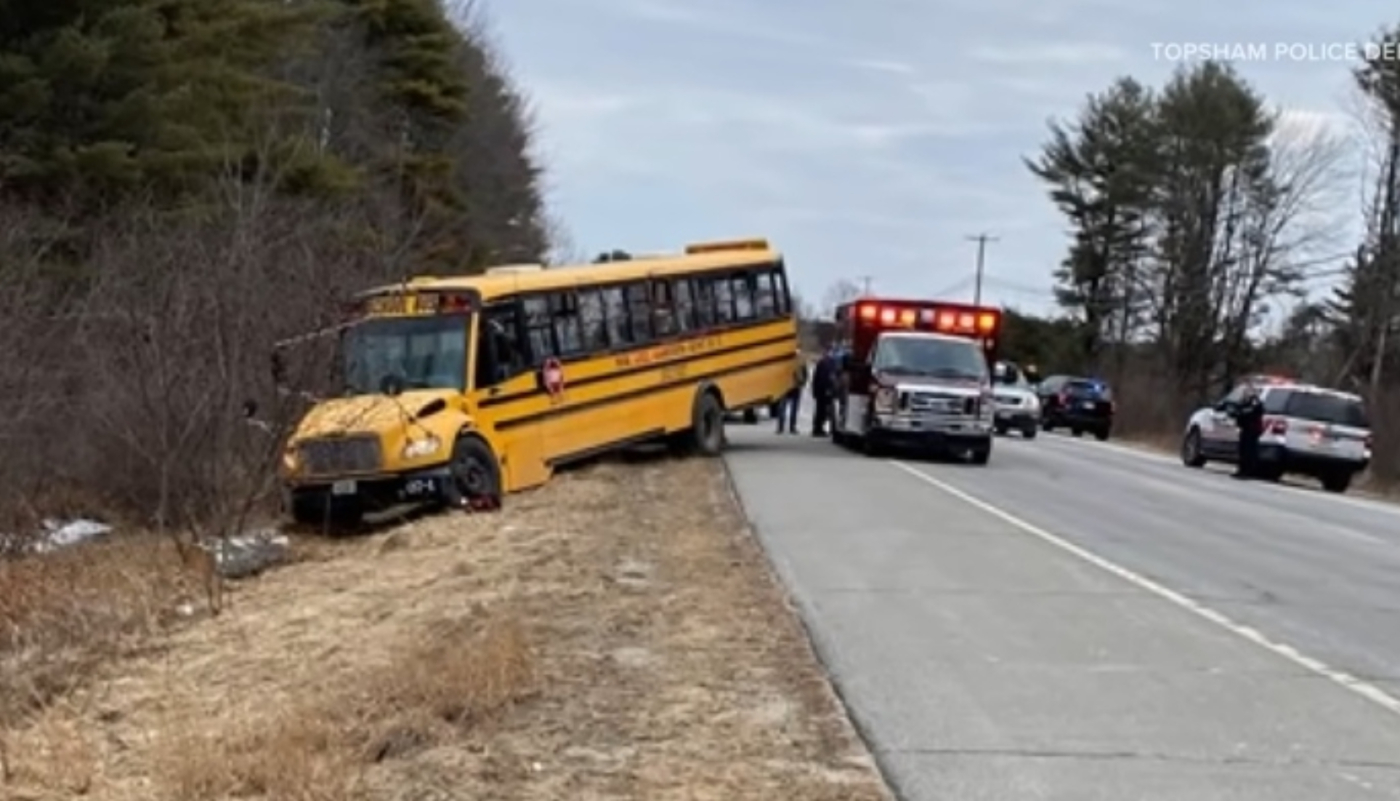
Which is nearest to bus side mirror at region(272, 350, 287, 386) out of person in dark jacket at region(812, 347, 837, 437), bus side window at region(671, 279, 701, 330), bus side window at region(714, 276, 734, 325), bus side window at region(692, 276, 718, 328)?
bus side window at region(671, 279, 701, 330)

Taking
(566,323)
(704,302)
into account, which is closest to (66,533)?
(566,323)

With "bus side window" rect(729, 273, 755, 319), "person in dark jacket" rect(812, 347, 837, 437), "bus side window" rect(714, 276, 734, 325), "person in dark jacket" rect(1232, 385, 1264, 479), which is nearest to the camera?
"bus side window" rect(714, 276, 734, 325)

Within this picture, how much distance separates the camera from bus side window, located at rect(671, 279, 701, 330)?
27219 millimetres

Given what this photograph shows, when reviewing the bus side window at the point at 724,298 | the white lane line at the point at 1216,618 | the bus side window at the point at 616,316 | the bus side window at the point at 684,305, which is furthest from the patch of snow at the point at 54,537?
the bus side window at the point at 724,298

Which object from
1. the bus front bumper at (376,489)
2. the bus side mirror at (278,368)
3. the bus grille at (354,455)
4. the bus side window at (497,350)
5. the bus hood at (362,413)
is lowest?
the bus front bumper at (376,489)

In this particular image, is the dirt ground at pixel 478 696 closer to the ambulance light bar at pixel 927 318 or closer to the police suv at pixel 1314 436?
the ambulance light bar at pixel 927 318

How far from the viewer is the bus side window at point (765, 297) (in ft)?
97.2

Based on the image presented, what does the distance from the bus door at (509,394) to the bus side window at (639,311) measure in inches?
132

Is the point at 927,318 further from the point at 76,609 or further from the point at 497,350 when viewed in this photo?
the point at 76,609

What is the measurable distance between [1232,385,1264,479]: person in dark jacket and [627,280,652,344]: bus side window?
43.2ft

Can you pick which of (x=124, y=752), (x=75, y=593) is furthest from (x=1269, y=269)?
(x=124, y=752)

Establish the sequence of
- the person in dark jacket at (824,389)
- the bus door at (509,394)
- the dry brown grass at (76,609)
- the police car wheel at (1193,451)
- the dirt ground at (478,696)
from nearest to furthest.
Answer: the dirt ground at (478,696)
the dry brown grass at (76,609)
the bus door at (509,394)
the person in dark jacket at (824,389)
the police car wheel at (1193,451)

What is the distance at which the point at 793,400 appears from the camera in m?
35.5

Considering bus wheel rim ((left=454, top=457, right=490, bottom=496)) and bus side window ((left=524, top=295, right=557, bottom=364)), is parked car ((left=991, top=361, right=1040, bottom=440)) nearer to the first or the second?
bus side window ((left=524, top=295, right=557, bottom=364))
